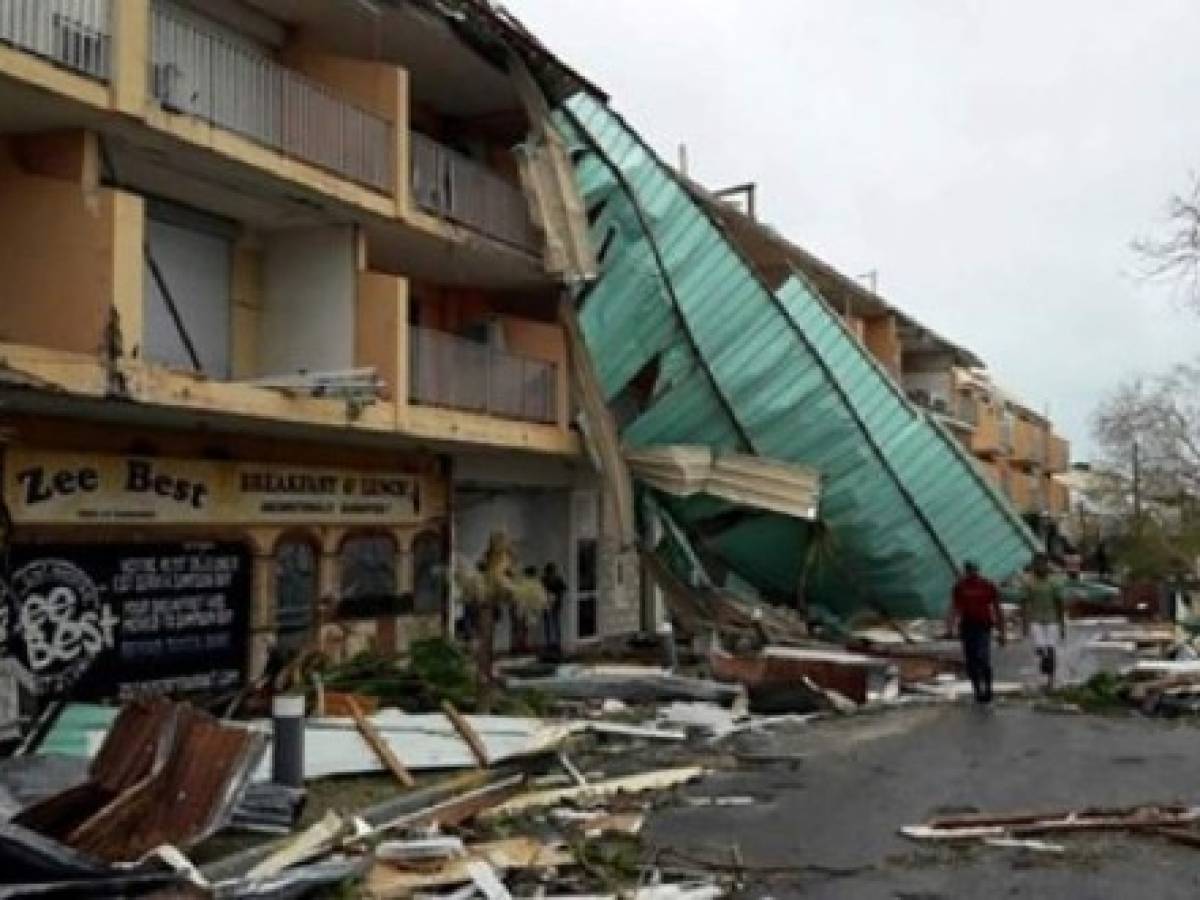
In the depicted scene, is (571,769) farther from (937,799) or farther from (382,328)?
(382,328)

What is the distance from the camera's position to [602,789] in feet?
42.2

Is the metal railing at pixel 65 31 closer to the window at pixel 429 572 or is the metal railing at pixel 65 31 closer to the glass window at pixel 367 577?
the glass window at pixel 367 577

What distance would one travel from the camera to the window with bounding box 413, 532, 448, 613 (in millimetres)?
23625

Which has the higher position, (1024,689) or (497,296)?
(497,296)

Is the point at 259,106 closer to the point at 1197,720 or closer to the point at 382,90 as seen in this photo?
the point at 382,90

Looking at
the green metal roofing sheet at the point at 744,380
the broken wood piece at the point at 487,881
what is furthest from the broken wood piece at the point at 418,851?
the green metal roofing sheet at the point at 744,380

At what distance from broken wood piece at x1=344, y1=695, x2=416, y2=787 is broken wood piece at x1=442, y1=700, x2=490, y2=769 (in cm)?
76

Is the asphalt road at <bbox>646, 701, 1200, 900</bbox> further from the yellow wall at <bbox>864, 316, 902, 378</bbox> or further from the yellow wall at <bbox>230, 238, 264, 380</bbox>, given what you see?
the yellow wall at <bbox>864, 316, 902, 378</bbox>

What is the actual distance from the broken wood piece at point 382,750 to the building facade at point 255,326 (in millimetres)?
4119

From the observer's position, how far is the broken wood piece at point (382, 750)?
13109 millimetres

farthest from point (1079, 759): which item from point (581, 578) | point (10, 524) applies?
point (581, 578)

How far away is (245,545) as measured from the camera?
19328 millimetres

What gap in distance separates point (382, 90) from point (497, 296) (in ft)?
20.3

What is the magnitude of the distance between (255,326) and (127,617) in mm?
4653
